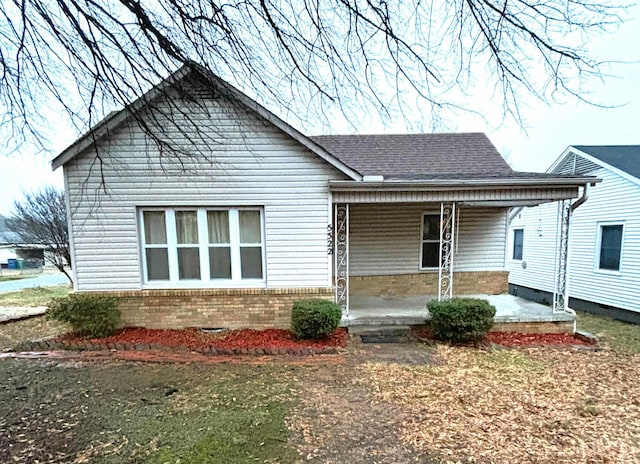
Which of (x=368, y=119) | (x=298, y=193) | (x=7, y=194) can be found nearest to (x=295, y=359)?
(x=298, y=193)

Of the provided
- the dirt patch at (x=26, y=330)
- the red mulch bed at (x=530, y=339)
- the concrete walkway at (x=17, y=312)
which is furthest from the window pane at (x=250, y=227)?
the concrete walkway at (x=17, y=312)

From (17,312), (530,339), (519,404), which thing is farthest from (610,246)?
(17,312)

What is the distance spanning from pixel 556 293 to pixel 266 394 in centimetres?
644

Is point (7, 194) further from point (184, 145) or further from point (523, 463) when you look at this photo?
point (523, 463)

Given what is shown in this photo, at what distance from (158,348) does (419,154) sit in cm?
815

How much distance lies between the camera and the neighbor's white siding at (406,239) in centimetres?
905

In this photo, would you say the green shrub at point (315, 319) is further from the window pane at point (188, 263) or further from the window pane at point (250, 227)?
the window pane at point (188, 263)

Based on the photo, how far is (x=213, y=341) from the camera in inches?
246

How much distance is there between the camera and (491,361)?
5.37 meters

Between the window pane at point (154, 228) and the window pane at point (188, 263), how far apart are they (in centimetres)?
44

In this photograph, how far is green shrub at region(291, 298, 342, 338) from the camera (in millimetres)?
5992

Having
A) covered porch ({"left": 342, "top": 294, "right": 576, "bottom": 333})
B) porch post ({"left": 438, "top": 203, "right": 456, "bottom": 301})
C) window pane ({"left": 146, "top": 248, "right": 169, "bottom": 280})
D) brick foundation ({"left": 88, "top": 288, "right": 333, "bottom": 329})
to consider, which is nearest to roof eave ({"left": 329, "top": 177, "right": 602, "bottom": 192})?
porch post ({"left": 438, "top": 203, "right": 456, "bottom": 301})

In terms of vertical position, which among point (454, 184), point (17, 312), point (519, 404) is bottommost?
point (17, 312)

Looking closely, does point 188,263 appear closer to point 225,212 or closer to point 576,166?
point 225,212
